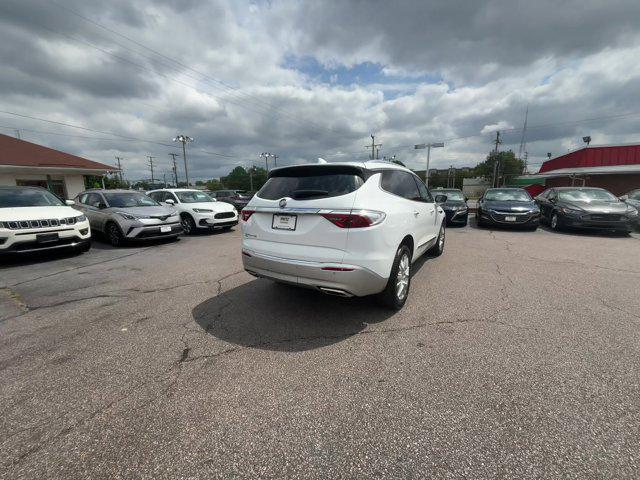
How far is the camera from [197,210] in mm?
9625

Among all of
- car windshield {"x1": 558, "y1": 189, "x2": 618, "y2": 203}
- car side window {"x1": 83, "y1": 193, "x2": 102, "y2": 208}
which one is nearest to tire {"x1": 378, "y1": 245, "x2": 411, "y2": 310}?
car side window {"x1": 83, "y1": 193, "x2": 102, "y2": 208}

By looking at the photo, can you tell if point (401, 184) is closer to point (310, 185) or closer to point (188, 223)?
point (310, 185)

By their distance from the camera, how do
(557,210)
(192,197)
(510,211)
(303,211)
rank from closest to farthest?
(303,211)
(557,210)
(510,211)
(192,197)

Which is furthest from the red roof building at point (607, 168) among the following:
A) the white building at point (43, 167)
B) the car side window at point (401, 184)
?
the white building at point (43, 167)

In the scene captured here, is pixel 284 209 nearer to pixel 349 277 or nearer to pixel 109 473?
pixel 349 277

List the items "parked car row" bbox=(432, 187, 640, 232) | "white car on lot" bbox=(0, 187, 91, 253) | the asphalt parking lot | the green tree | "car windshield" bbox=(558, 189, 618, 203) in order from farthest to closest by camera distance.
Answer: the green tree < "car windshield" bbox=(558, 189, 618, 203) < "parked car row" bbox=(432, 187, 640, 232) < "white car on lot" bbox=(0, 187, 91, 253) < the asphalt parking lot

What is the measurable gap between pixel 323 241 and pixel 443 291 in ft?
7.43

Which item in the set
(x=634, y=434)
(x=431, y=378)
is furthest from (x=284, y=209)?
(x=634, y=434)

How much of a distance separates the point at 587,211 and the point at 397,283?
8.71 m

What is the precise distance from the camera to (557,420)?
6.13ft

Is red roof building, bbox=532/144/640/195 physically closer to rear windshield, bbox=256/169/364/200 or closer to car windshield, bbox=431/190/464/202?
car windshield, bbox=431/190/464/202

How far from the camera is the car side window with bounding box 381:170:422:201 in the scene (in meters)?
3.46

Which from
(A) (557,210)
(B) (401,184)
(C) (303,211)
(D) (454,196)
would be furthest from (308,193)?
(D) (454,196)

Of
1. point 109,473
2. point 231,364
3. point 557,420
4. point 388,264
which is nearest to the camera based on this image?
point 109,473
